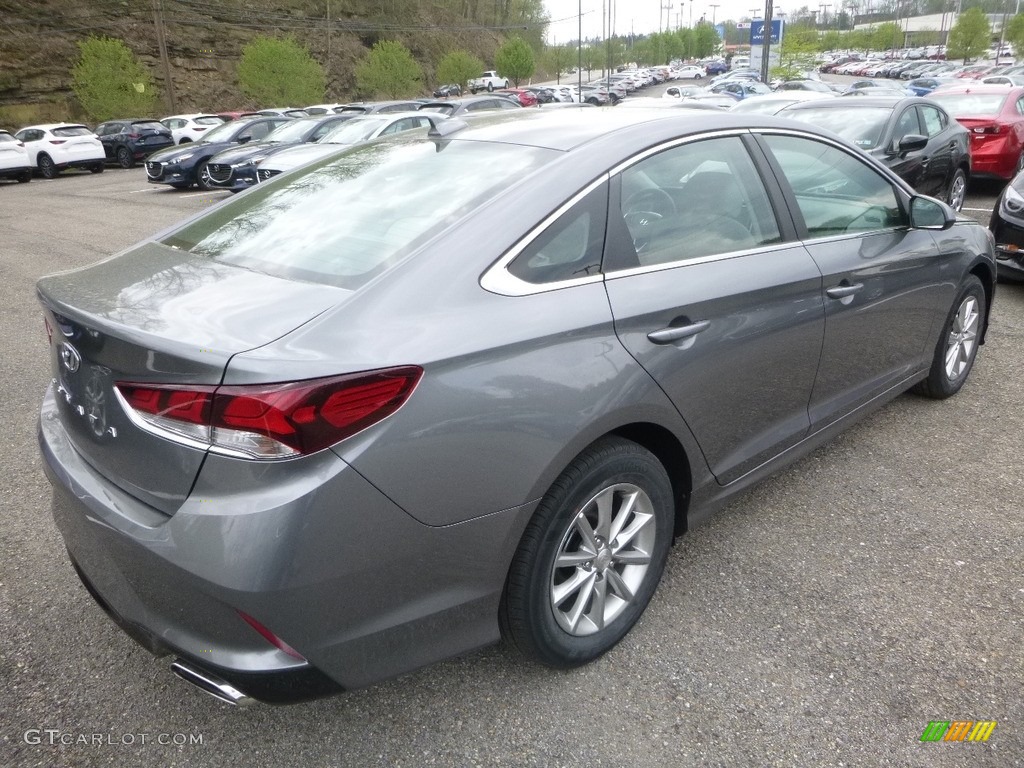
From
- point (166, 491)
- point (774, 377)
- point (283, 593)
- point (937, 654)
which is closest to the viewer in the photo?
point (283, 593)

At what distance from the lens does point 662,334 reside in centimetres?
240

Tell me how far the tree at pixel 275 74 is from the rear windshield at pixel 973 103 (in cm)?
3596

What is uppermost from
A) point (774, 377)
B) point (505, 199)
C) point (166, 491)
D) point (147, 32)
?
point (147, 32)

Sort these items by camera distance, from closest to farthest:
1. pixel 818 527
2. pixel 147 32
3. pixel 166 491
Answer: pixel 166 491 < pixel 818 527 < pixel 147 32

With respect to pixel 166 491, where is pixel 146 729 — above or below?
below

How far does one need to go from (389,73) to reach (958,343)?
51.1 meters

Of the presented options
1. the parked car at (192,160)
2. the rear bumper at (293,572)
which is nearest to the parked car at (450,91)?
the parked car at (192,160)

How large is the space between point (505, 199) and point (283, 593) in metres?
1.22

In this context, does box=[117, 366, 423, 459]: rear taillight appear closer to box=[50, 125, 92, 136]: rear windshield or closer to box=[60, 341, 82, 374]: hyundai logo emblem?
box=[60, 341, 82, 374]: hyundai logo emblem

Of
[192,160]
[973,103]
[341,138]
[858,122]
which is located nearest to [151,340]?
[858,122]

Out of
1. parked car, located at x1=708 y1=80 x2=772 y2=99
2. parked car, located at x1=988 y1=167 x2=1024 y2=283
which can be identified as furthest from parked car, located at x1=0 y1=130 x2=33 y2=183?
parked car, located at x1=988 y1=167 x2=1024 y2=283

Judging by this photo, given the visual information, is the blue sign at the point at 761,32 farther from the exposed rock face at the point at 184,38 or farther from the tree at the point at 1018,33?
the tree at the point at 1018,33

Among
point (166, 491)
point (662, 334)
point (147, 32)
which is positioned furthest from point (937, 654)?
point (147, 32)

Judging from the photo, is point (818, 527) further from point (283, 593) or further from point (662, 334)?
point (283, 593)
